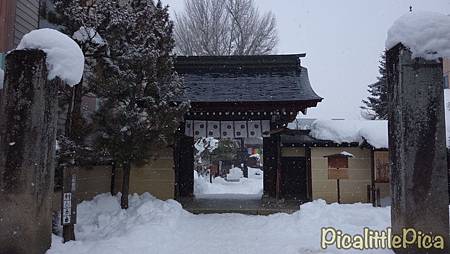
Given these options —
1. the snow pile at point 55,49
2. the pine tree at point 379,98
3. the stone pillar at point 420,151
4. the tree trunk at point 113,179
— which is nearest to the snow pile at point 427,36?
the stone pillar at point 420,151

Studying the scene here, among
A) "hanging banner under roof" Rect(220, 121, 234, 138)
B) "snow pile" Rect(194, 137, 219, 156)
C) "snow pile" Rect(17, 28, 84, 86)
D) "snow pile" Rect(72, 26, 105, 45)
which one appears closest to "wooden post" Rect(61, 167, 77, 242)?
"snow pile" Rect(17, 28, 84, 86)

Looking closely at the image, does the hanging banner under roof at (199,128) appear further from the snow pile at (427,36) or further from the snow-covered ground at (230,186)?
the snow pile at (427,36)

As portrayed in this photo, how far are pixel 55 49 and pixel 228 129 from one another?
362 inches

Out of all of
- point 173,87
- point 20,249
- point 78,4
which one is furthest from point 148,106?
point 20,249

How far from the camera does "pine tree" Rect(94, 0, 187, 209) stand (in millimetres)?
10016

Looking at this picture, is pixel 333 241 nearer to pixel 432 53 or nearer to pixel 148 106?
pixel 432 53

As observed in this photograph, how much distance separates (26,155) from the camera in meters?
6.41

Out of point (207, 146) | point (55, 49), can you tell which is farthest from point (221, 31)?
point (55, 49)

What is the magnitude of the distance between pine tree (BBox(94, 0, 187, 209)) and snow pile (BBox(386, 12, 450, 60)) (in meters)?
6.33

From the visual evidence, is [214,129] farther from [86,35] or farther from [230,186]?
[230,186]

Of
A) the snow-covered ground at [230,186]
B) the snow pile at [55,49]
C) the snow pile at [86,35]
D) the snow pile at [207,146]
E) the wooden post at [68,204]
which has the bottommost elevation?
the snow-covered ground at [230,186]

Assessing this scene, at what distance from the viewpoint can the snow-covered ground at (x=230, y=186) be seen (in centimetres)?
1989

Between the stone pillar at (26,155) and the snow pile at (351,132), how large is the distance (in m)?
10.9

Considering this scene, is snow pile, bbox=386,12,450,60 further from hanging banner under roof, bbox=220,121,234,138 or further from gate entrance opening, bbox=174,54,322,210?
hanging banner under roof, bbox=220,121,234,138
